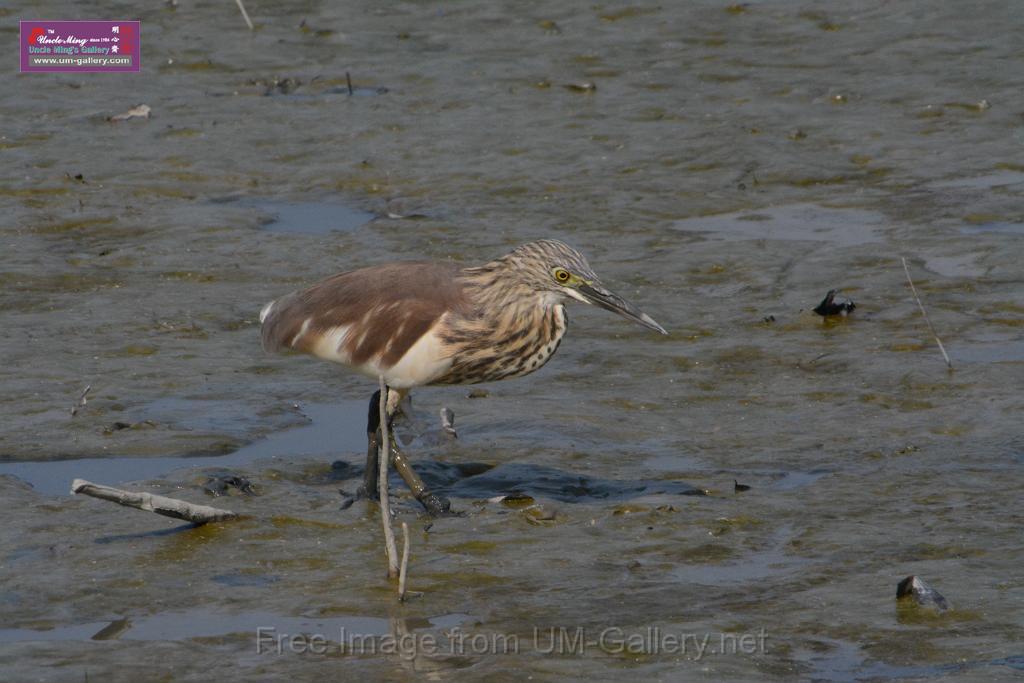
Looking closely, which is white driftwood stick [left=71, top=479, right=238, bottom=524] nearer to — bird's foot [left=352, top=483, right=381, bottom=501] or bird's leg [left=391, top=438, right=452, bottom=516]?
bird's foot [left=352, top=483, right=381, bottom=501]

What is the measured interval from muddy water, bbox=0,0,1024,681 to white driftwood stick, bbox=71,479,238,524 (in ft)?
0.45

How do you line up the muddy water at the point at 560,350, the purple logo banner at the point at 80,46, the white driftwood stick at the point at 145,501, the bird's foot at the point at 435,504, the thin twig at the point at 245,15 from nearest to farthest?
1. the muddy water at the point at 560,350
2. the white driftwood stick at the point at 145,501
3. the bird's foot at the point at 435,504
4. the purple logo banner at the point at 80,46
5. the thin twig at the point at 245,15

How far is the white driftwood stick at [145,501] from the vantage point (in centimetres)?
697

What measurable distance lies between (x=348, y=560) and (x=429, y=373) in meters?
1.01

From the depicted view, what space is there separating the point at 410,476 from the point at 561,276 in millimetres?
1158

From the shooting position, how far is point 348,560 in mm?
7070

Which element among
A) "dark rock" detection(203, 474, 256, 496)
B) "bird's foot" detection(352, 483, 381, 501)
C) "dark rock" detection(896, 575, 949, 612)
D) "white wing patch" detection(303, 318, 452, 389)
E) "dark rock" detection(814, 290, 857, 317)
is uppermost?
"white wing patch" detection(303, 318, 452, 389)

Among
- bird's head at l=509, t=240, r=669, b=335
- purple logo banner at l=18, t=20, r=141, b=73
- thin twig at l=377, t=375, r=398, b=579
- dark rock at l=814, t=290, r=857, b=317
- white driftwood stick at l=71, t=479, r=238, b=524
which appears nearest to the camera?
thin twig at l=377, t=375, r=398, b=579

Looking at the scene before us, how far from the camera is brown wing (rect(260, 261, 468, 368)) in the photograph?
7.64 m

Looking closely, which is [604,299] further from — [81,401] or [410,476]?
[81,401]

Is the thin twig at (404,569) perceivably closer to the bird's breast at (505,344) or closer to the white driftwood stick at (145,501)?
the white driftwood stick at (145,501)

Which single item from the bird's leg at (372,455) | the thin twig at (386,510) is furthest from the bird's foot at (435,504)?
the thin twig at (386,510)

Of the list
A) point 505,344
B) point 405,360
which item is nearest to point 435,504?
point 405,360

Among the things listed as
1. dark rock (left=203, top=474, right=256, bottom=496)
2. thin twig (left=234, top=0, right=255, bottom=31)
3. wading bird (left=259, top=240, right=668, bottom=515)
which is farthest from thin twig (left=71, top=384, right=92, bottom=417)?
thin twig (left=234, top=0, right=255, bottom=31)
